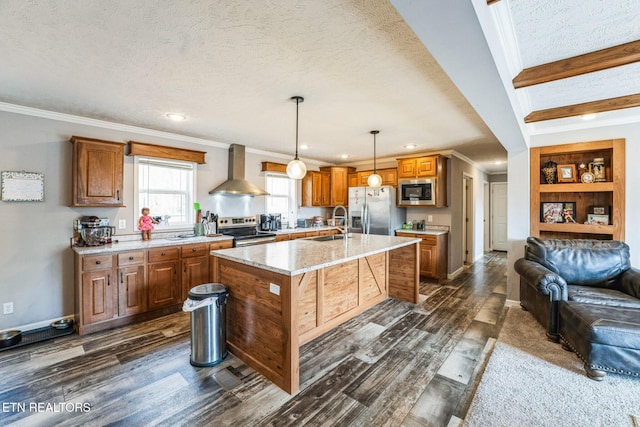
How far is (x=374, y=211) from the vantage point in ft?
18.2

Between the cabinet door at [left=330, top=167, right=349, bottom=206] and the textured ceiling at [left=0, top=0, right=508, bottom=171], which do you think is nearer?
the textured ceiling at [left=0, top=0, right=508, bottom=171]

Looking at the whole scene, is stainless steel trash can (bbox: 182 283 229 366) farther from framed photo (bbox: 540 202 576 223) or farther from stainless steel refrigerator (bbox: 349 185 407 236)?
framed photo (bbox: 540 202 576 223)

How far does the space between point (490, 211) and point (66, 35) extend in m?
9.27

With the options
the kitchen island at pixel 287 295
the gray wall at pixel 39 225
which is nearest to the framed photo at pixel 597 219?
the kitchen island at pixel 287 295

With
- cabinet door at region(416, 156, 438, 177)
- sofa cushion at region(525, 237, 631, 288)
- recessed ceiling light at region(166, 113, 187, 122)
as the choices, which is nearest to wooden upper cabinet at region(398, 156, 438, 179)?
cabinet door at region(416, 156, 438, 177)

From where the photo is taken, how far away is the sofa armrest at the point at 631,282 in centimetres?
273

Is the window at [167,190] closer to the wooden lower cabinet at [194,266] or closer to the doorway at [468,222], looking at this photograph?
the wooden lower cabinet at [194,266]

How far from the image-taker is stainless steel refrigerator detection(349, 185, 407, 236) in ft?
17.7

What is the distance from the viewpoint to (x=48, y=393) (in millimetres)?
2033

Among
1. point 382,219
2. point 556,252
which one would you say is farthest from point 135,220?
point 556,252

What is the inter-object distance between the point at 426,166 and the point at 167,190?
4454 millimetres

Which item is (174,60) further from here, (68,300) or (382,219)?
(382,219)

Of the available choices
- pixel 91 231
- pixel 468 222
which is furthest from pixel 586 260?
pixel 91 231

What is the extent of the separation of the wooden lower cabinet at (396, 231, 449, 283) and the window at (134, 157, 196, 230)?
403 centimetres
